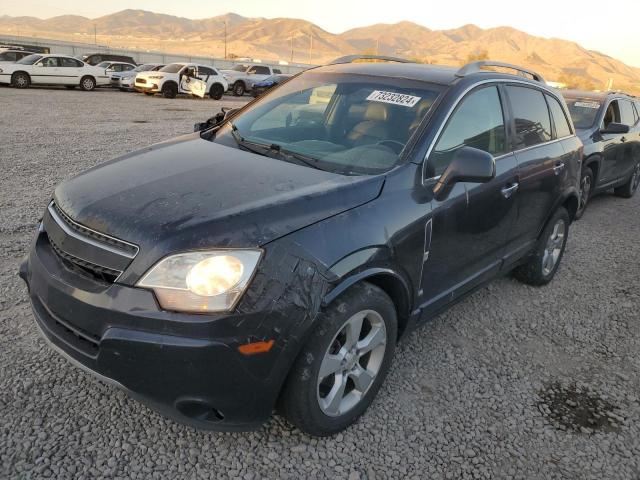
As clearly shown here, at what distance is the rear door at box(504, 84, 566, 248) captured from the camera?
3832 millimetres

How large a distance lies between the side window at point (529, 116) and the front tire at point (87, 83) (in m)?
22.3

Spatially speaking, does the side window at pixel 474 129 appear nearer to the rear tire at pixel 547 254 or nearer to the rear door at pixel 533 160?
the rear door at pixel 533 160

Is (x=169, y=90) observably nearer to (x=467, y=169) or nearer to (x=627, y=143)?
(x=627, y=143)

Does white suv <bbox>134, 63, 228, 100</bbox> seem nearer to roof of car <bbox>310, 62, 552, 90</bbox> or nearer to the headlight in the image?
roof of car <bbox>310, 62, 552, 90</bbox>

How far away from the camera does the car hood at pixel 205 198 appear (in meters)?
2.19

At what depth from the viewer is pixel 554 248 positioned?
485cm

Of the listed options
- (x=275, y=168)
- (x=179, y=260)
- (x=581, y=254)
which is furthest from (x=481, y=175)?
(x=581, y=254)

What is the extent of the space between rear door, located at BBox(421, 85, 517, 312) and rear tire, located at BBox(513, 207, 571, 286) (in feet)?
2.93

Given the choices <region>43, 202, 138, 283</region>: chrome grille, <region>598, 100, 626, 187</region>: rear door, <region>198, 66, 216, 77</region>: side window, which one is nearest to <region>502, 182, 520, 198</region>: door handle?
<region>43, 202, 138, 283</region>: chrome grille

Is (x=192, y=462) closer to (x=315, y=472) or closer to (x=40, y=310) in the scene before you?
(x=315, y=472)

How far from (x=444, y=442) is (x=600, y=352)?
1.73m

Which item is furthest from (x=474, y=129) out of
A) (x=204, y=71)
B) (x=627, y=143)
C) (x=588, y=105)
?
(x=204, y=71)

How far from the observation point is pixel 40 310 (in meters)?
2.51

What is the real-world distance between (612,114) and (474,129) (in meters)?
5.64
